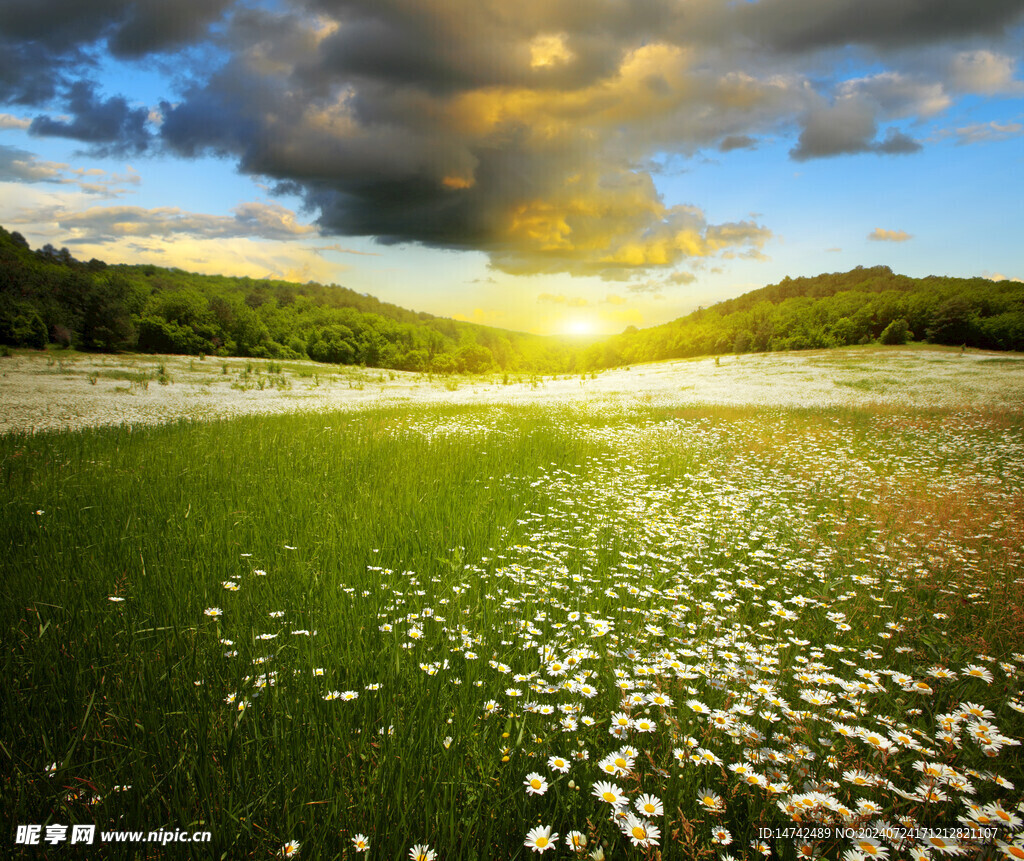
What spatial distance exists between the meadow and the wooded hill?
42069 millimetres

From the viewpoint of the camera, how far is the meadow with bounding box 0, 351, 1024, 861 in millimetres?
2010

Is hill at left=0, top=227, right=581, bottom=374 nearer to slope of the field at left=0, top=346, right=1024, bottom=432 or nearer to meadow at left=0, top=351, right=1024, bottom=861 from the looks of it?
slope of the field at left=0, top=346, right=1024, bottom=432

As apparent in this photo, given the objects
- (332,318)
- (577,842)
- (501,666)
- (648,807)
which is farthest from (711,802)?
(332,318)

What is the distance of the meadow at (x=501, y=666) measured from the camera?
6.59ft

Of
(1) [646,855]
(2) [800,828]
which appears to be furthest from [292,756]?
(2) [800,828]

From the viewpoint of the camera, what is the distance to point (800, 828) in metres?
2.04

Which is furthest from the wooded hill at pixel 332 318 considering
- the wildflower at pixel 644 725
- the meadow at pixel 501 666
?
the wildflower at pixel 644 725

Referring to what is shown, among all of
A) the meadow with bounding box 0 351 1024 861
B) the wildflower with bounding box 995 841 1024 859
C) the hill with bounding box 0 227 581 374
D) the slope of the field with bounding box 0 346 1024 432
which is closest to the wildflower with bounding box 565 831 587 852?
the meadow with bounding box 0 351 1024 861

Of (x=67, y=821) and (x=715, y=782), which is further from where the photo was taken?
(x=715, y=782)

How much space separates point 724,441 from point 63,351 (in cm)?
4715

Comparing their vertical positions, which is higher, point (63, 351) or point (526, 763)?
point (63, 351)

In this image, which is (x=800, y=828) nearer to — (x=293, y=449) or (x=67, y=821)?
(x=67, y=821)

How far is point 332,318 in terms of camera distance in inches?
2977

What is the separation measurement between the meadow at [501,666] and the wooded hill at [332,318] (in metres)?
42.1
